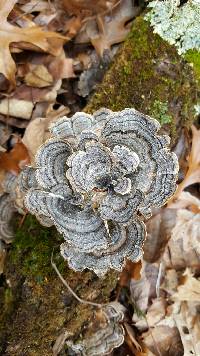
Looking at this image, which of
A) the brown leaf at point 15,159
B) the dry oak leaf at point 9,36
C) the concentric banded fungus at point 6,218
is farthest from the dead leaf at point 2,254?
the dry oak leaf at point 9,36

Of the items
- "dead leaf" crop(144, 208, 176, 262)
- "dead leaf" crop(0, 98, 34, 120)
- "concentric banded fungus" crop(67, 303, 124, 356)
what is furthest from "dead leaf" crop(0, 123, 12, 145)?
"concentric banded fungus" crop(67, 303, 124, 356)

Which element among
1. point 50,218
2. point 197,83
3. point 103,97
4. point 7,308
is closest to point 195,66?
point 197,83

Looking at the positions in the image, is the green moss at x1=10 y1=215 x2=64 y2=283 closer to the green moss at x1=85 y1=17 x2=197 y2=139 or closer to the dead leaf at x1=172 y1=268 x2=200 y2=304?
the green moss at x1=85 y1=17 x2=197 y2=139

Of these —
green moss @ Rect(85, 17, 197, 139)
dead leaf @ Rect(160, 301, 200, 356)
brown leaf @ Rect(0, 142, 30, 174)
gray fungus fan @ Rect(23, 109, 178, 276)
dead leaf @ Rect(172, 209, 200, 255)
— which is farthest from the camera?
dead leaf @ Rect(172, 209, 200, 255)

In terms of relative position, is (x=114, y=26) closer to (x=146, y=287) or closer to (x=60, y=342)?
(x=146, y=287)

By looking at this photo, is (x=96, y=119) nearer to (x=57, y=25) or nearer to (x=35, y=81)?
(x=35, y=81)

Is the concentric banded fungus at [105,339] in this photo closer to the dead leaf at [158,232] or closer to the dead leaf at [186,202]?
the dead leaf at [158,232]
